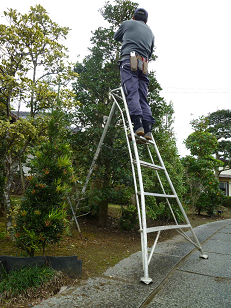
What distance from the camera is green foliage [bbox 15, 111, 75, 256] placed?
2.08 m

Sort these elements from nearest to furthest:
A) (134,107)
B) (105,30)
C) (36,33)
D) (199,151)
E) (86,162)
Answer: (134,107)
(36,33)
(86,162)
(105,30)
(199,151)

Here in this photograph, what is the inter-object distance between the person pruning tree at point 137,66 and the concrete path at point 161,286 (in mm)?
1573

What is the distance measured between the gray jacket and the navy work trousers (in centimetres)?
22

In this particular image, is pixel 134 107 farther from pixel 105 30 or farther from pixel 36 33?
pixel 105 30

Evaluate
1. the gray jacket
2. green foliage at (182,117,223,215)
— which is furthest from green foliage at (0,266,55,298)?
green foliage at (182,117,223,215)

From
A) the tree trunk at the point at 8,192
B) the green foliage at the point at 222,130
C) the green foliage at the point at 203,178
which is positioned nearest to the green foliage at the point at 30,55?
the tree trunk at the point at 8,192

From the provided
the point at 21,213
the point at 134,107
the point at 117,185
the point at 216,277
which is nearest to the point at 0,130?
the point at 21,213

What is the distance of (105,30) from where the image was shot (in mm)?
4918

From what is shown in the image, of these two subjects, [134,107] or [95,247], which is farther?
[95,247]

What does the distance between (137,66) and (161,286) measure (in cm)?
255

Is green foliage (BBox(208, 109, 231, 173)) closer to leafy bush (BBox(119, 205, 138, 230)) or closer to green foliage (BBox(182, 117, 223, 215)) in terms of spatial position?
green foliage (BBox(182, 117, 223, 215))

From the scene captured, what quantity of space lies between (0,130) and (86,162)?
184cm

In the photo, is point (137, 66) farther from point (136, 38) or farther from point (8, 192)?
point (8, 192)

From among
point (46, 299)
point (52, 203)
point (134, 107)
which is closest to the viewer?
point (46, 299)
